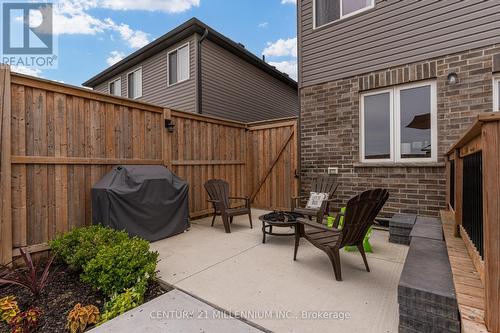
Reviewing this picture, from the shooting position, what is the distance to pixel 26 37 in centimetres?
491

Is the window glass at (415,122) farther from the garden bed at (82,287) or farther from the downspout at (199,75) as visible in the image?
the downspout at (199,75)

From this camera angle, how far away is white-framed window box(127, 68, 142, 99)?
951 cm

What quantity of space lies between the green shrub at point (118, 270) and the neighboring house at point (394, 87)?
396cm

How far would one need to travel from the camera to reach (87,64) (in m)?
10.3

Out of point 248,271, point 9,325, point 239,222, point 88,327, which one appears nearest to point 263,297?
point 248,271

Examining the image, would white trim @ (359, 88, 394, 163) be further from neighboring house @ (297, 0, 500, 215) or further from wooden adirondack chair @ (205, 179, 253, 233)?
wooden adirondack chair @ (205, 179, 253, 233)

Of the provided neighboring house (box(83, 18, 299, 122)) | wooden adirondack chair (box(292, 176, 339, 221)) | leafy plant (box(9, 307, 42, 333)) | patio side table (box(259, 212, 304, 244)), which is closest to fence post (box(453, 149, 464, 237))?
patio side table (box(259, 212, 304, 244))

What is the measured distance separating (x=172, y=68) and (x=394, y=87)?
22.5 feet

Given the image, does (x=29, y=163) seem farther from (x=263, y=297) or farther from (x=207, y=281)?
(x=263, y=297)

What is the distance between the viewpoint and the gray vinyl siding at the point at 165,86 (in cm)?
764

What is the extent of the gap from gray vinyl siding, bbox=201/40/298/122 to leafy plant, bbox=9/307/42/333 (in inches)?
252

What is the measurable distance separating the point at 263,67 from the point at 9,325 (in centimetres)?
982

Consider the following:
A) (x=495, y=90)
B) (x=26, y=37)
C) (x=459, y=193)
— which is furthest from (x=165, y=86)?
(x=459, y=193)

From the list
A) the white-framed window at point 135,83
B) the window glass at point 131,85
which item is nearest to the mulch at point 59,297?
the white-framed window at point 135,83
